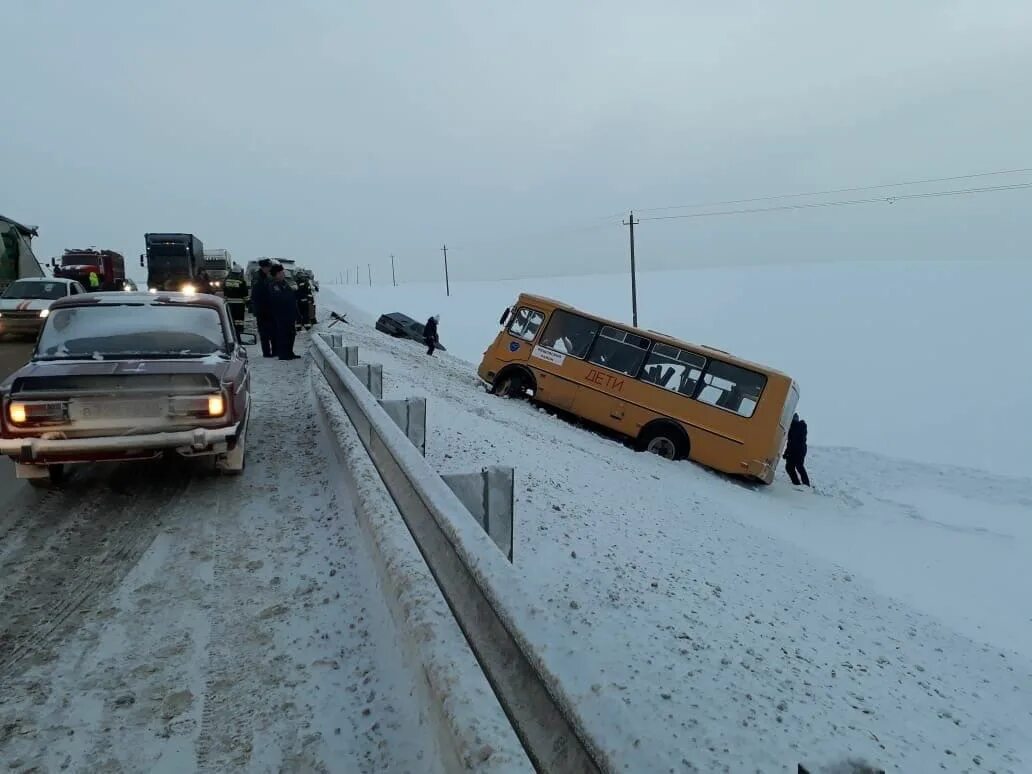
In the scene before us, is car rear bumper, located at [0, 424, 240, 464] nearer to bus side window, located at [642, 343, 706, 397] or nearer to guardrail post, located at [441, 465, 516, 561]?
guardrail post, located at [441, 465, 516, 561]

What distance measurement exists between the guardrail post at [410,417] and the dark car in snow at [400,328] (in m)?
24.2

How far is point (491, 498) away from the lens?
10.8ft

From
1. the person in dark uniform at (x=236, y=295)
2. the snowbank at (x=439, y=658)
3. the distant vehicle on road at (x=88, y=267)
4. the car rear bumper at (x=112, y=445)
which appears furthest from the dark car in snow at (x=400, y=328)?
the snowbank at (x=439, y=658)

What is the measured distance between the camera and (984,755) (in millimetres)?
3373

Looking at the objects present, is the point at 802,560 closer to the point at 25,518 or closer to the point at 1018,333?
the point at 25,518

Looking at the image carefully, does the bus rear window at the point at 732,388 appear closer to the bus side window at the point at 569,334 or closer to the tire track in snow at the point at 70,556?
the bus side window at the point at 569,334

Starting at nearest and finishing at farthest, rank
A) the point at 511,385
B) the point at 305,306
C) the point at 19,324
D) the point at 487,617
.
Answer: the point at 487,617, the point at 19,324, the point at 511,385, the point at 305,306

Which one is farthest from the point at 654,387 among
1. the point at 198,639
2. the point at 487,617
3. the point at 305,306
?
the point at 305,306

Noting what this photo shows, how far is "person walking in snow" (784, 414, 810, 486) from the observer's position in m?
13.8

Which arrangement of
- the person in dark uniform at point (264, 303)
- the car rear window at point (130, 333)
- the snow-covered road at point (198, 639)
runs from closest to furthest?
1. the snow-covered road at point (198, 639)
2. the car rear window at point (130, 333)
3. the person in dark uniform at point (264, 303)

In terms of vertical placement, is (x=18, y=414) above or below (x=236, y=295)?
below

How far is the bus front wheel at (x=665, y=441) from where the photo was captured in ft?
Result: 44.3

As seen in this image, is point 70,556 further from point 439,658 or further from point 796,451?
point 796,451

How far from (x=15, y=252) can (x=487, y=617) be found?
28169mm
